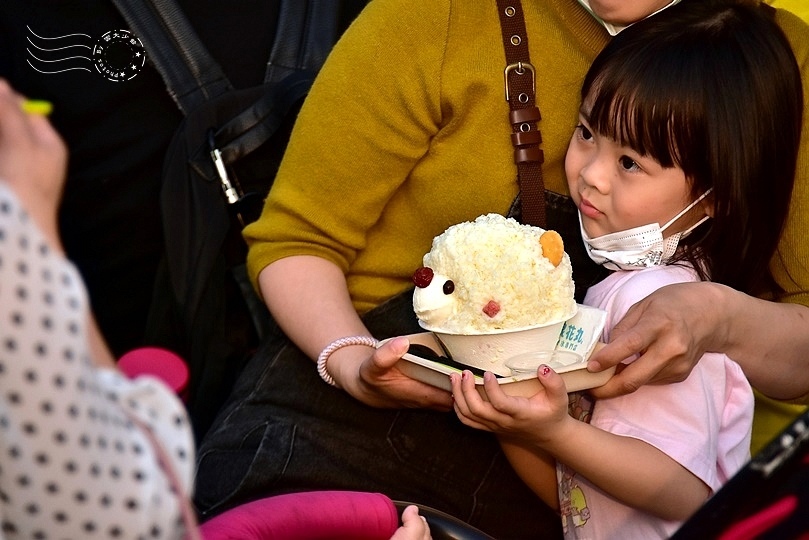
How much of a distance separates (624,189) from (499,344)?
0.29m

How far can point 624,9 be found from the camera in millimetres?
1349

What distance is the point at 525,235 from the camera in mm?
1210

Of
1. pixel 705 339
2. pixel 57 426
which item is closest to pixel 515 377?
pixel 705 339

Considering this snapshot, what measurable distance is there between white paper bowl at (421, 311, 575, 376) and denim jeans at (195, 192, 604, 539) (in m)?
0.25

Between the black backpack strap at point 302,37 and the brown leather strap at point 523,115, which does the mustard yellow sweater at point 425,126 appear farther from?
the black backpack strap at point 302,37

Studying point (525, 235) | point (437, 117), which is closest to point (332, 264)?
point (437, 117)

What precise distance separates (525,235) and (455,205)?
220 millimetres

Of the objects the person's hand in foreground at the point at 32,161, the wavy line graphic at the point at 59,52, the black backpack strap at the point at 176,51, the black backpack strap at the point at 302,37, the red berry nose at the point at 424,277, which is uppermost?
the person's hand in foreground at the point at 32,161

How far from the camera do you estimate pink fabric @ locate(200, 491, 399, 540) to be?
44.7 inches

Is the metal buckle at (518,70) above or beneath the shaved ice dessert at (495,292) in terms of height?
above

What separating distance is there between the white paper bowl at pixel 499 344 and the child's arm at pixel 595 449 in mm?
57

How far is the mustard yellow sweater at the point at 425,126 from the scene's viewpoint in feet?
4.51

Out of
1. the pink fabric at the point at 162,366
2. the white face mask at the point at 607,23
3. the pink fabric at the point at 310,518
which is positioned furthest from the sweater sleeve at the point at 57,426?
the white face mask at the point at 607,23

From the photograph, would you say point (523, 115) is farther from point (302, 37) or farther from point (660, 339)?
point (302, 37)
